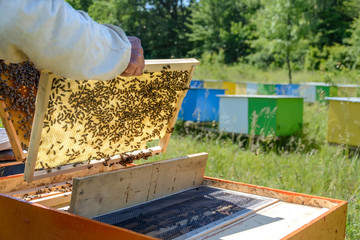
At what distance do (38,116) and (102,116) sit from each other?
1.46 feet

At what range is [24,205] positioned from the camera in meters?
1.77

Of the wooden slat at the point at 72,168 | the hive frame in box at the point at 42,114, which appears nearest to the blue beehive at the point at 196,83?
the wooden slat at the point at 72,168

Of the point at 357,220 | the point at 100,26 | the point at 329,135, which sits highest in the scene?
the point at 100,26

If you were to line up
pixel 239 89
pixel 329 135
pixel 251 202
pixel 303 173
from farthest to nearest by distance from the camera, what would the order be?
pixel 239 89 < pixel 329 135 < pixel 303 173 < pixel 251 202

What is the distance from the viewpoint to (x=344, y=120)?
5523mm

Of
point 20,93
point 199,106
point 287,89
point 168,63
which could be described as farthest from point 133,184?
point 287,89

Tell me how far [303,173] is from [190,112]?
3.63 metres

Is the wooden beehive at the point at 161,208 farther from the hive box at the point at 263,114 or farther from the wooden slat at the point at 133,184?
the hive box at the point at 263,114

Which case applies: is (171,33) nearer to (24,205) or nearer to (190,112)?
(190,112)

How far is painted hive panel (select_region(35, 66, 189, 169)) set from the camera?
2.03 metres

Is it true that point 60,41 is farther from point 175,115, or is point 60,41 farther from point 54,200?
point 175,115

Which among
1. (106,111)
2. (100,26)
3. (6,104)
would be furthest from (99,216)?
(100,26)

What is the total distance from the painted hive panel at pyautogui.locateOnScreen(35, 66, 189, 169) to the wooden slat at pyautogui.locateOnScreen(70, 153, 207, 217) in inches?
12.6

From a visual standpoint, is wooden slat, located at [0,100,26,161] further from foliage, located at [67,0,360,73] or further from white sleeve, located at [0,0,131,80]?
foliage, located at [67,0,360,73]
